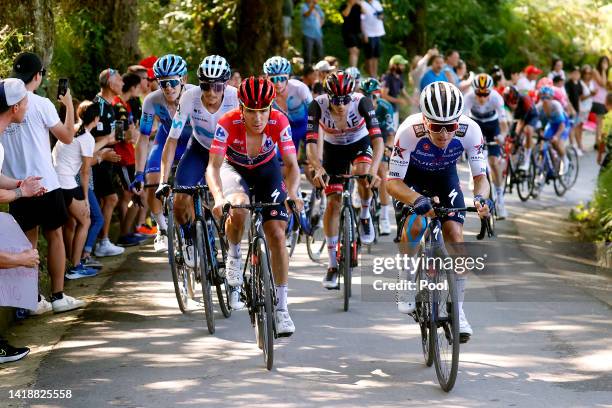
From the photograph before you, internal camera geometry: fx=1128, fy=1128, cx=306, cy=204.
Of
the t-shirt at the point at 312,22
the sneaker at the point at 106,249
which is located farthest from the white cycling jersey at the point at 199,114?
the t-shirt at the point at 312,22

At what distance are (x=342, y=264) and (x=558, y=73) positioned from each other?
17.7 meters

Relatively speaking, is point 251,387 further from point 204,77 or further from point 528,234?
point 528,234

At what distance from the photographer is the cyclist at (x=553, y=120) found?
64.4 ft

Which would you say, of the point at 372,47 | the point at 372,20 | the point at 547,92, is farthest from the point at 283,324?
the point at 372,47

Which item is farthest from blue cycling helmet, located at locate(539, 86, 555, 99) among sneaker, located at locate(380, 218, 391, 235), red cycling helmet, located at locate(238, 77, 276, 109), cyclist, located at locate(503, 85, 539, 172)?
red cycling helmet, located at locate(238, 77, 276, 109)

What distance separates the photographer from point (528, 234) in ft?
53.1

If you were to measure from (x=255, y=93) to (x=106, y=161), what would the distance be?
5.18 meters

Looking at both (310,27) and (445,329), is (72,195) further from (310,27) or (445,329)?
(310,27)

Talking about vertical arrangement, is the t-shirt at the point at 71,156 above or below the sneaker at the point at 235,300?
above

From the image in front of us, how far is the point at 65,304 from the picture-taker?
10.3 metres

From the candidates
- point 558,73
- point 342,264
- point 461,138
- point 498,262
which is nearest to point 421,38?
point 558,73

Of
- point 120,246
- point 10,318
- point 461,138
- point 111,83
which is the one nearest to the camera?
point 461,138

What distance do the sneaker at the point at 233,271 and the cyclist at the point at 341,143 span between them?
1666 millimetres

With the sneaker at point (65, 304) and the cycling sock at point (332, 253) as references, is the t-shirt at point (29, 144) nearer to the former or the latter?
the sneaker at point (65, 304)
